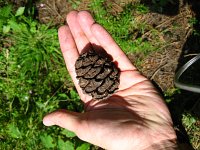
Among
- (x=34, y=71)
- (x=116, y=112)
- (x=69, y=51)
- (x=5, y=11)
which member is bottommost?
(x=34, y=71)

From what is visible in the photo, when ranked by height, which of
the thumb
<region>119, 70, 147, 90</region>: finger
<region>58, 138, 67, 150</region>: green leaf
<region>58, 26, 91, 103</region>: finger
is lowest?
<region>58, 138, 67, 150</region>: green leaf

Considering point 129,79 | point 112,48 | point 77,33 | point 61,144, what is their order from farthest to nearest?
point 61,144
point 77,33
point 112,48
point 129,79

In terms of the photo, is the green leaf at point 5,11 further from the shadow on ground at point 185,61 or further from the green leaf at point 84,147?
the green leaf at point 84,147

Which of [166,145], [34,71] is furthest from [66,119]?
[34,71]

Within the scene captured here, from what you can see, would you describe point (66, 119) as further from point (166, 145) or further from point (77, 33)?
point (77, 33)

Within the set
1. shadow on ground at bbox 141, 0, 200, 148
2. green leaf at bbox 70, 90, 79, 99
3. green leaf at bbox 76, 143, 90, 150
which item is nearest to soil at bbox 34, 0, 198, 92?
shadow on ground at bbox 141, 0, 200, 148

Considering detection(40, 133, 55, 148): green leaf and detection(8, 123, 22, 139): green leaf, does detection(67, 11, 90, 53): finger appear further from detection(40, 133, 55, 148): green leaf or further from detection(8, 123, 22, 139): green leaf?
detection(8, 123, 22, 139): green leaf
